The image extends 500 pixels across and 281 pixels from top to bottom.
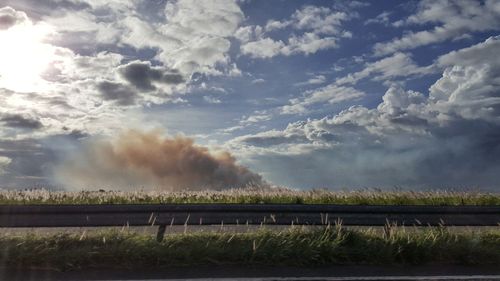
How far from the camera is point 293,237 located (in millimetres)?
8516

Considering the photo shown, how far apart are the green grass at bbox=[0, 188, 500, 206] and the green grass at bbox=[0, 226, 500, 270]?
660 centimetres

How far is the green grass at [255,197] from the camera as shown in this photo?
15180mm

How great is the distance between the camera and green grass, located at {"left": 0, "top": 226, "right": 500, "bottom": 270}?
773cm

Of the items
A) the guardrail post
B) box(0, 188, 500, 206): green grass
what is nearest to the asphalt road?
the guardrail post

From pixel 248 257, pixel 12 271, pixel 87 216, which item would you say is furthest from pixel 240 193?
pixel 12 271

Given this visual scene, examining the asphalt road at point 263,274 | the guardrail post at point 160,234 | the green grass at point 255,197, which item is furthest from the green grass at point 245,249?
the green grass at point 255,197

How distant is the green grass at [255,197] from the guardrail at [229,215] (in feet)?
15.0

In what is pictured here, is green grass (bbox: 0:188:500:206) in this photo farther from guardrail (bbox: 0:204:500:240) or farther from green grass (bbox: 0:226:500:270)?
green grass (bbox: 0:226:500:270)

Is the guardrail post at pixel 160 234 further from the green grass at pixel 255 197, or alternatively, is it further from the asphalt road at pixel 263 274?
the green grass at pixel 255 197

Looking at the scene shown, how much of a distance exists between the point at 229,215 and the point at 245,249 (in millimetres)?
2291

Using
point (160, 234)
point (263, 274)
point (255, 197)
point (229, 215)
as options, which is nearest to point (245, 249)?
point (263, 274)

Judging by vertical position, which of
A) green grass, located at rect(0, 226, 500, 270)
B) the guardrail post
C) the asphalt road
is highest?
the guardrail post

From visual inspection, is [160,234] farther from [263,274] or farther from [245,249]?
[263,274]

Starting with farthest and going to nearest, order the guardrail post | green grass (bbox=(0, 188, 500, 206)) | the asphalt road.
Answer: green grass (bbox=(0, 188, 500, 206)) < the guardrail post < the asphalt road
